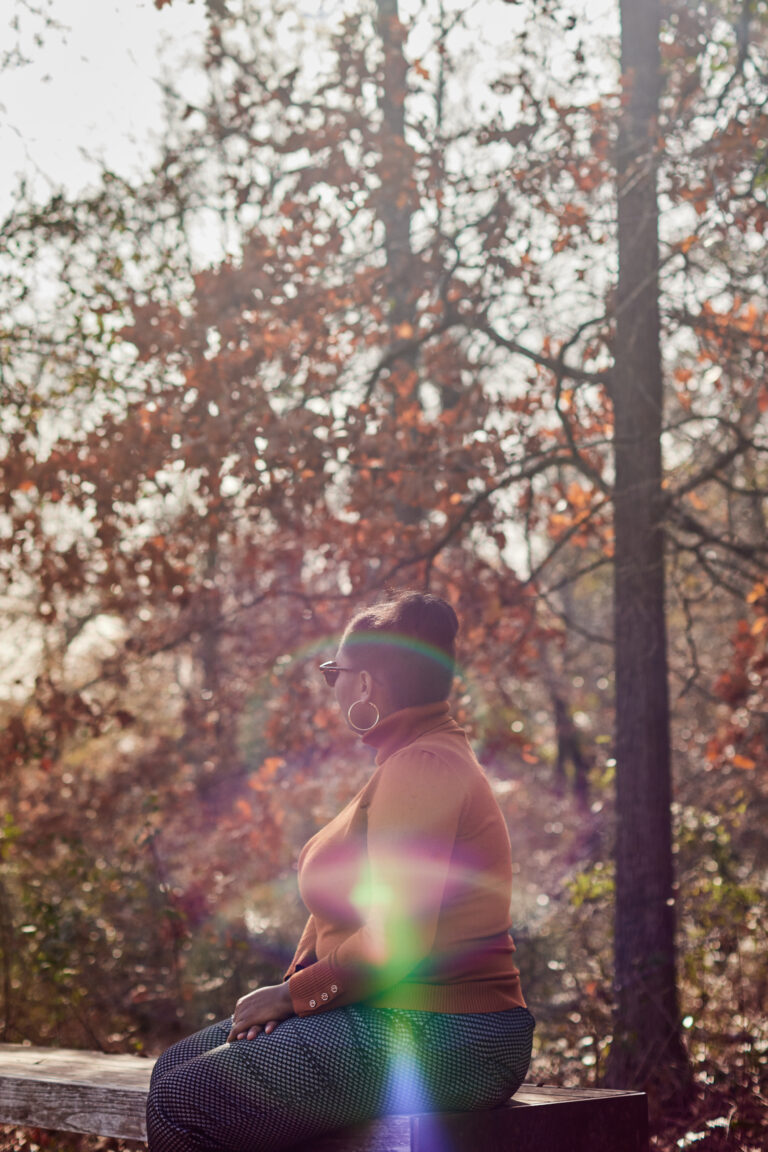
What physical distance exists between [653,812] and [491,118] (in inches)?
165

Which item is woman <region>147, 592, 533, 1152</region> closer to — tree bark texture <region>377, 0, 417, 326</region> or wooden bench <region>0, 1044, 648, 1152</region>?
wooden bench <region>0, 1044, 648, 1152</region>

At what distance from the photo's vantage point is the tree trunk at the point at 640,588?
5852 mm

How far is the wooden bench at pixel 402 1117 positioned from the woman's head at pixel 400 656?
94 cm

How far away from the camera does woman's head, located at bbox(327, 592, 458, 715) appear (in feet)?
8.70

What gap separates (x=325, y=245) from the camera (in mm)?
6895

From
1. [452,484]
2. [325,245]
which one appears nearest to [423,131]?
[325,245]

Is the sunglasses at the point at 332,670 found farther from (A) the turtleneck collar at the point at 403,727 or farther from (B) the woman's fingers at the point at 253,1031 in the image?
(B) the woman's fingers at the point at 253,1031

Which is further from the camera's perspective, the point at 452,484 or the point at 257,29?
the point at 257,29

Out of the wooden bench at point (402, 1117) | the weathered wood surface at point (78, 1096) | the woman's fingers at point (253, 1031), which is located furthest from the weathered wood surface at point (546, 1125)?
the weathered wood surface at point (78, 1096)

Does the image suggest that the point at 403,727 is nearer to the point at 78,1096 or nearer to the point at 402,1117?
the point at 402,1117

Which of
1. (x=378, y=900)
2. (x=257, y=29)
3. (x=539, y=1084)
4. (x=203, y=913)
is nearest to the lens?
(x=378, y=900)

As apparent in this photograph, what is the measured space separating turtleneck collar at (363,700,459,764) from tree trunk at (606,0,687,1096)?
3.53 m

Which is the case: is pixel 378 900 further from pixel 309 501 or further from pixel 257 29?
pixel 257 29

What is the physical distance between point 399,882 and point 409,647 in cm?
59
